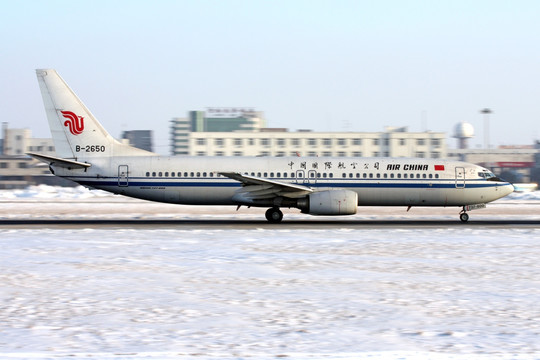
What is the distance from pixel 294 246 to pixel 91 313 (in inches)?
370

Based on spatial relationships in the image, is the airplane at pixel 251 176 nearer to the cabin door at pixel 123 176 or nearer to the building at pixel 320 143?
the cabin door at pixel 123 176

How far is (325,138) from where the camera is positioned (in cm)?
13312

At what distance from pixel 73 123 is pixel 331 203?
1257 cm

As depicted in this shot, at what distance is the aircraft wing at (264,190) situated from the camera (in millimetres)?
27391

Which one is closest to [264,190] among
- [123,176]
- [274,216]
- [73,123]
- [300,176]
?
[274,216]

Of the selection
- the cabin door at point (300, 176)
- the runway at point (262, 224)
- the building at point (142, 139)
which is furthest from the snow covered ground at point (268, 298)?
the building at point (142, 139)

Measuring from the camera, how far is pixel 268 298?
38.3 ft

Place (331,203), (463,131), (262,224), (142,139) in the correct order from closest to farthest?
1. (331,203)
2. (262,224)
3. (463,131)
4. (142,139)

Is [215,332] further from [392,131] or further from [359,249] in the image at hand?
[392,131]

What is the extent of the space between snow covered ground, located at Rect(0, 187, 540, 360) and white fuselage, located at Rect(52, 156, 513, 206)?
7.59 metres

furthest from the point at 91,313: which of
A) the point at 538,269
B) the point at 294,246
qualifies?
the point at 538,269

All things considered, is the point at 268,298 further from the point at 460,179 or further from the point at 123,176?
the point at 460,179

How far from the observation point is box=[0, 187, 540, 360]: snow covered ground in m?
8.66

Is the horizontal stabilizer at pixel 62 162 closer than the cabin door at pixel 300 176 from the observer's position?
Yes
